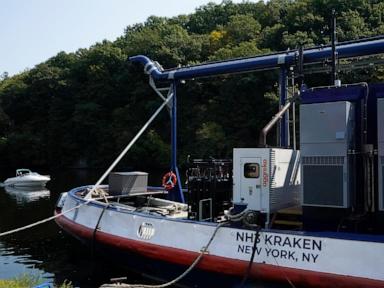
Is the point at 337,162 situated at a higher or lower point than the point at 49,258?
higher

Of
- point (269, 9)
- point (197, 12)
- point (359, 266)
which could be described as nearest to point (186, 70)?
point (359, 266)

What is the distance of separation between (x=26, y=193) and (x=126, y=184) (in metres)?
24.0

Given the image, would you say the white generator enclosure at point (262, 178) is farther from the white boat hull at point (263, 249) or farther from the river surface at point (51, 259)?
the river surface at point (51, 259)

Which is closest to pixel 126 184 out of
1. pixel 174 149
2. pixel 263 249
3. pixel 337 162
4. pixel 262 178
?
pixel 174 149

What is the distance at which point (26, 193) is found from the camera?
39281mm

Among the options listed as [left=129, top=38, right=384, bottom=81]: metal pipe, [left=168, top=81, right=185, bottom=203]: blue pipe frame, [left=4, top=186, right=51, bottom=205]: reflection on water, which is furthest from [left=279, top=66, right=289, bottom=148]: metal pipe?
[left=4, top=186, right=51, bottom=205]: reflection on water

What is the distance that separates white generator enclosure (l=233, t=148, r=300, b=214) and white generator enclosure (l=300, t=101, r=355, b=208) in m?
0.85

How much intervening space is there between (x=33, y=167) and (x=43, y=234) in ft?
191

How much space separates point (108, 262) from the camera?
48.0ft

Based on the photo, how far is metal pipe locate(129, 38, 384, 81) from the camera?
1236 cm

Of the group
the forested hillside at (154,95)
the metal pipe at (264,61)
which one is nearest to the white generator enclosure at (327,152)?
the metal pipe at (264,61)

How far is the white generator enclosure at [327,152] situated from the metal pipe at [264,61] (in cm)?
339

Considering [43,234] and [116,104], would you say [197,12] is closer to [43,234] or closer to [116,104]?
[116,104]

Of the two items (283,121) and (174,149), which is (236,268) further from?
(174,149)
